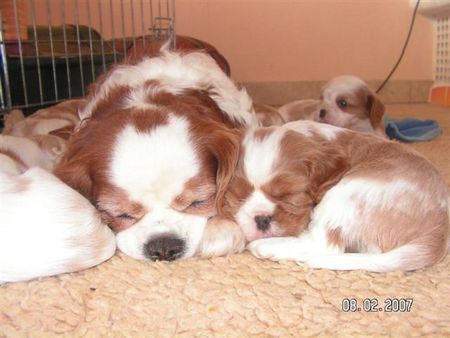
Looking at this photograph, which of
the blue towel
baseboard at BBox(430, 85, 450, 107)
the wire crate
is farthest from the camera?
baseboard at BBox(430, 85, 450, 107)

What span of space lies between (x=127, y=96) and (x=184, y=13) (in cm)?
303

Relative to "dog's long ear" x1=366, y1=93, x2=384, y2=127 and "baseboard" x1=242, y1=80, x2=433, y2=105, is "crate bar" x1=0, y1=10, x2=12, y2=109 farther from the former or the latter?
"baseboard" x1=242, y1=80, x2=433, y2=105

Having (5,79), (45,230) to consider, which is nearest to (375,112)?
(5,79)

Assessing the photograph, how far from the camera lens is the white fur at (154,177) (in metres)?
1.25

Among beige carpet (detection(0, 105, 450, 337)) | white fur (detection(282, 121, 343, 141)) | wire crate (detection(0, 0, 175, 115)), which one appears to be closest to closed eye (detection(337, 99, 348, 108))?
wire crate (detection(0, 0, 175, 115))

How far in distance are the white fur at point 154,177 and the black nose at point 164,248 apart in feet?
0.04

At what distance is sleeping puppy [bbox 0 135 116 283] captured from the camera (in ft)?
3.60

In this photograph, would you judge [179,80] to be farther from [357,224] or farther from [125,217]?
[357,224]

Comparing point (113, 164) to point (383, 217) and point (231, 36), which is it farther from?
point (231, 36)

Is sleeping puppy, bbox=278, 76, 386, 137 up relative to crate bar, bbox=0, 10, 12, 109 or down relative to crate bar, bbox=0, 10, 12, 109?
down

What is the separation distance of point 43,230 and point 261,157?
2.03ft

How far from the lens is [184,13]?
431cm

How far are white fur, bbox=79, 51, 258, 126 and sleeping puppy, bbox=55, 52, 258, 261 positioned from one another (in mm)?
135
